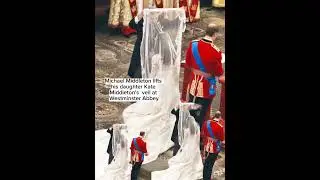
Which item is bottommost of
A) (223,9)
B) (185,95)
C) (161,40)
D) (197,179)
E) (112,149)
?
(197,179)

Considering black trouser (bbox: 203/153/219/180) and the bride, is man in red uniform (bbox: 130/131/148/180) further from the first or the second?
black trouser (bbox: 203/153/219/180)

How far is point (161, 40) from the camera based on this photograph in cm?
224

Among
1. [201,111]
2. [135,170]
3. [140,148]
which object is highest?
[201,111]

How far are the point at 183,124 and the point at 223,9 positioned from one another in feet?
1.85

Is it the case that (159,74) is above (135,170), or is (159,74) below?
above

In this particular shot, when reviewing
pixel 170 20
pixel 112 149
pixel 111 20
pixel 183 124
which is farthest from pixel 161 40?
pixel 112 149

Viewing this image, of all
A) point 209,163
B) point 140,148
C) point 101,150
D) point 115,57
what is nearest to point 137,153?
point 140,148

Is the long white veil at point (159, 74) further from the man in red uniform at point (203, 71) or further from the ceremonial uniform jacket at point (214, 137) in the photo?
the ceremonial uniform jacket at point (214, 137)

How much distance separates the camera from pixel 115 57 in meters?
2.21

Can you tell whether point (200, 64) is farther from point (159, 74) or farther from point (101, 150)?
point (101, 150)

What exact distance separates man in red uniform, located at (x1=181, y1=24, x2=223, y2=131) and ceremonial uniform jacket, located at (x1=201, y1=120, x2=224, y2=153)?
34 millimetres

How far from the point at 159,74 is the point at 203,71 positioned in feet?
0.67

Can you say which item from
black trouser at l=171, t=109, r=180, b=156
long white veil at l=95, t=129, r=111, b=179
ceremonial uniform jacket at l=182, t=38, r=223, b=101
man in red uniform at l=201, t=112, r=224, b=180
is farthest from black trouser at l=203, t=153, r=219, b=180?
long white veil at l=95, t=129, r=111, b=179

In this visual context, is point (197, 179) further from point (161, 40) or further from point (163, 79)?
point (161, 40)
